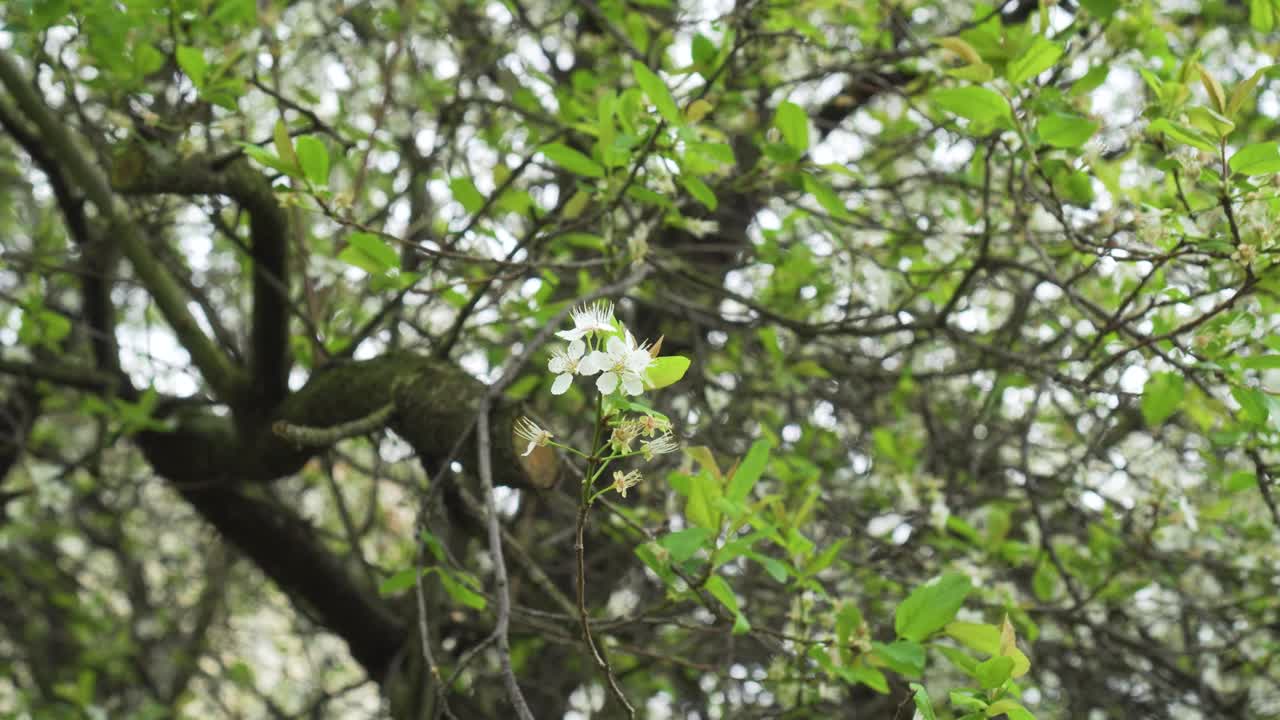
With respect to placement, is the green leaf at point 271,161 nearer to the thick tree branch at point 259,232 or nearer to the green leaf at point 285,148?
the green leaf at point 285,148

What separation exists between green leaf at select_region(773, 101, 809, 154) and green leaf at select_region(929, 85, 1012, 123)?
283 millimetres

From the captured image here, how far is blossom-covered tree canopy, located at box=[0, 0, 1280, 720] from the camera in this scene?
1742mm

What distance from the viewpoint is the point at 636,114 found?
1919 mm

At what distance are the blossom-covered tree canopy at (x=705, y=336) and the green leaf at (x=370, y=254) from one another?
0.02 meters

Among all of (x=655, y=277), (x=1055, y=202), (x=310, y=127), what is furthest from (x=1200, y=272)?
(x=310, y=127)

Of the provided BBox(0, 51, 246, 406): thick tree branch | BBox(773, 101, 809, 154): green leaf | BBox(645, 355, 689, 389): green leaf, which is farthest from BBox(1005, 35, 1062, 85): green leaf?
BBox(0, 51, 246, 406): thick tree branch

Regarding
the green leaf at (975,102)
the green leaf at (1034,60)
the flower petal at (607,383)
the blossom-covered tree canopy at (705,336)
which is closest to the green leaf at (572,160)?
the blossom-covered tree canopy at (705,336)

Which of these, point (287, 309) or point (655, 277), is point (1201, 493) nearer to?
point (655, 277)

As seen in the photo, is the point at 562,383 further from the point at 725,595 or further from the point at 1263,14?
the point at 1263,14

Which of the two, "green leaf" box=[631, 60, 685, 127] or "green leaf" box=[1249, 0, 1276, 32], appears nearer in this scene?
"green leaf" box=[631, 60, 685, 127]

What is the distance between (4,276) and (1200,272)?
4.49m

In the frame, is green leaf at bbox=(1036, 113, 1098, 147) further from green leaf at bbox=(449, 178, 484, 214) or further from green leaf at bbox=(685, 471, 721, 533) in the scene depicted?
green leaf at bbox=(449, 178, 484, 214)

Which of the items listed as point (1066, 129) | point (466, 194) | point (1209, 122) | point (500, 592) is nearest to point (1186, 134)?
point (1209, 122)

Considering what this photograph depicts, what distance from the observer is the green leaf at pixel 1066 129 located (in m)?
1.71
